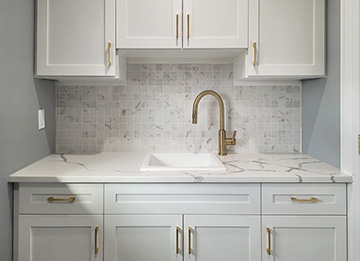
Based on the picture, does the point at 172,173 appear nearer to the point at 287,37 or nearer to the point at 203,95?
the point at 203,95

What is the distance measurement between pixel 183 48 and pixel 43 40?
0.77m

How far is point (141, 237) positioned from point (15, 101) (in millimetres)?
902

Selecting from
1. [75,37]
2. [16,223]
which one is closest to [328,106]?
[75,37]

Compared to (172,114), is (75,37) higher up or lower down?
higher up

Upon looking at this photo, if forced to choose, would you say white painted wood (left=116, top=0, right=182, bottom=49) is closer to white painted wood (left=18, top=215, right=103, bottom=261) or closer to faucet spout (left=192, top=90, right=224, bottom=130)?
faucet spout (left=192, top=90, right=224, bottom=130)

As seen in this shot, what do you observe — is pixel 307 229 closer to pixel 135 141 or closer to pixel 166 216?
pixel 166 216

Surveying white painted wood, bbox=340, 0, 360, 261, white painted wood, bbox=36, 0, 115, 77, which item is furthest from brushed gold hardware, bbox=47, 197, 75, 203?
white painted wood, bbox=340, 0, 360, 261

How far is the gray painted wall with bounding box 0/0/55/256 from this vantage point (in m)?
1.54

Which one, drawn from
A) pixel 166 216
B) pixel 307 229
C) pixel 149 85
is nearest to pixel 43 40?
pixel 149 85

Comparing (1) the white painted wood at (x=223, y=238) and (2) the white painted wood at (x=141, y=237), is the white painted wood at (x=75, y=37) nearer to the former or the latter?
(2) the white painted wood at (x=141, y=237)

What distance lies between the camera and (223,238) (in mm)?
1624

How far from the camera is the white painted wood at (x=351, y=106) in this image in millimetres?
1577

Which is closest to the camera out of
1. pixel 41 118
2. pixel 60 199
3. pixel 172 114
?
pixel 60 199

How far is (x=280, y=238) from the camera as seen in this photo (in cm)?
162
